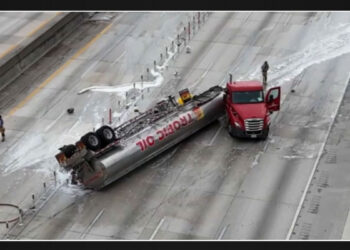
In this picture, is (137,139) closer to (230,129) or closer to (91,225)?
(91,225)

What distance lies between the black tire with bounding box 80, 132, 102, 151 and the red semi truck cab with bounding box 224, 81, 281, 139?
6542 mm

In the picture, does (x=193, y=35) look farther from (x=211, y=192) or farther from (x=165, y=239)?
(x=165, y=239)

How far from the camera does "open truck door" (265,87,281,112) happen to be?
114ft

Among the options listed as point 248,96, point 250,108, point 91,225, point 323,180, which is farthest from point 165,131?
point 323,180

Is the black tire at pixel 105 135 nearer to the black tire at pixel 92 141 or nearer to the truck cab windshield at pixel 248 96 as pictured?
the black tire at pixel 92 141

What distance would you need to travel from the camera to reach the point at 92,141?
102 ft

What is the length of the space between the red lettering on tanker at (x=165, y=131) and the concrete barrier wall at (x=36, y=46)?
11481mm

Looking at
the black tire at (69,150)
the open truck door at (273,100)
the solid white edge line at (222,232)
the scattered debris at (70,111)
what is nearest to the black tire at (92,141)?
the black tire at (69,150)

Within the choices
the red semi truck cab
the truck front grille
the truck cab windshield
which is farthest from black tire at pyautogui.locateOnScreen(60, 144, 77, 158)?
the truck cab windshield

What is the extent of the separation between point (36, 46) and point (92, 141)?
46.6ft

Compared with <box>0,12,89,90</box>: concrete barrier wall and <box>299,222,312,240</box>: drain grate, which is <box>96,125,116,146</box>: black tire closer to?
<box>299,222,312,240</box>: drain grate

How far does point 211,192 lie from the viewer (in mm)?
31047

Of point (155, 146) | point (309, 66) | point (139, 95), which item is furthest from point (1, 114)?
point (309, 66)

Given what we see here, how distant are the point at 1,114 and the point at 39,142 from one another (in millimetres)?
3778
